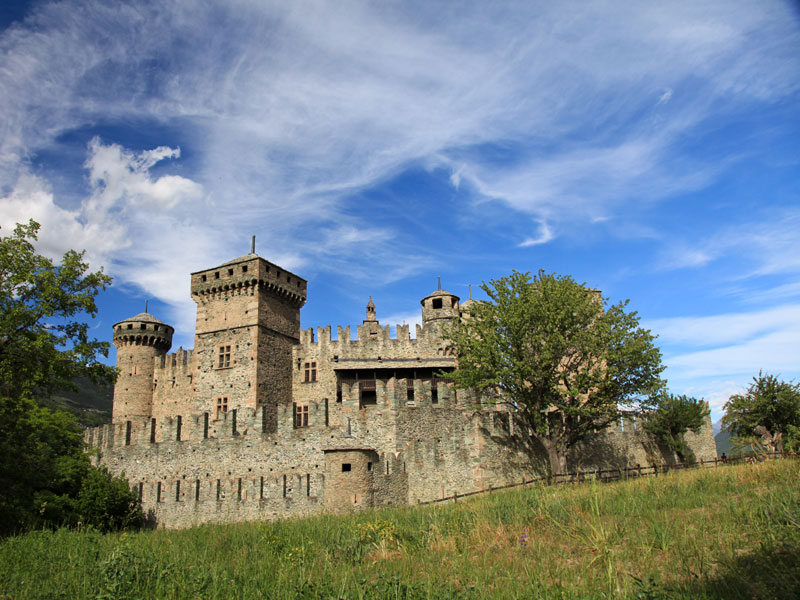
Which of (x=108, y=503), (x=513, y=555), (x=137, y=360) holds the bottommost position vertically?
(x=513, y=555)

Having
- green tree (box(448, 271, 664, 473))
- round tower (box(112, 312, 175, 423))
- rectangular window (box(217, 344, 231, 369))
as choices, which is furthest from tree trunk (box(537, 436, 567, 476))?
round tower (box(112, 312, 175, 423))

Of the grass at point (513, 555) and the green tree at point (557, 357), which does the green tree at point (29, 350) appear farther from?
the green tree at point (557, 357)

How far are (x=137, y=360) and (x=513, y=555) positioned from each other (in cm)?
4127

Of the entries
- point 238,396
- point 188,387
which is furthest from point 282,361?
point 188,387

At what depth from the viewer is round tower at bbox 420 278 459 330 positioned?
134 ft

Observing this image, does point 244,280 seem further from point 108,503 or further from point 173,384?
point 108,503

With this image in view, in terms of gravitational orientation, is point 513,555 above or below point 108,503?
below

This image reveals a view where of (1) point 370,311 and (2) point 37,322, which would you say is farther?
(1) point 370,311

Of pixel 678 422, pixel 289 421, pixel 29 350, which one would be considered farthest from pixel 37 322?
pixel 678 422

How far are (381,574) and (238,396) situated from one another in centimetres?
2818

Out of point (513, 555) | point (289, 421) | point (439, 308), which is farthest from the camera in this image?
point (439, 308)

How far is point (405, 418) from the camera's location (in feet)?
91.1

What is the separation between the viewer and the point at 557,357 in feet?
82.0

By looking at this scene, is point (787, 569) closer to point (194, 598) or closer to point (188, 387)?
point (194, 598)
